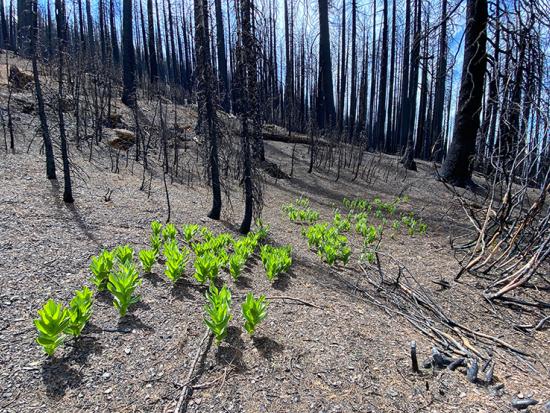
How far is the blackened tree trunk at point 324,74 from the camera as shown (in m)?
18.7

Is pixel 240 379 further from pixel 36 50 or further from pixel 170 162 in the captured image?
pixel 170 162

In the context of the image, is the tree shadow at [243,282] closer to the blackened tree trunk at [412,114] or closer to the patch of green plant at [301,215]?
the patch of green plant at [301,215]

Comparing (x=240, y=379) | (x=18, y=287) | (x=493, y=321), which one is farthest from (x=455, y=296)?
(x=18, y=287)

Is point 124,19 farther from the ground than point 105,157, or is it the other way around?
point 124,19

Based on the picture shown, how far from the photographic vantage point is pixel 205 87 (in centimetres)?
600

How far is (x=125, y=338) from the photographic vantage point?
2.81 metres

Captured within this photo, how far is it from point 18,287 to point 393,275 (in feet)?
15.6

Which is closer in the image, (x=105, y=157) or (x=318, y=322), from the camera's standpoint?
(x=318, y=322)

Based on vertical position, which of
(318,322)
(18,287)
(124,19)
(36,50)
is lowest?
(318,322)

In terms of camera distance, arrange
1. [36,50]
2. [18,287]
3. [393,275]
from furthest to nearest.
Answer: [36,50]
[393,275]
[18,287]

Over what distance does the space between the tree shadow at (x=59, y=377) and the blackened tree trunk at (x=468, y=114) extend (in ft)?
30.8

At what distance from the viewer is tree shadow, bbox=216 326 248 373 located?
2596mm

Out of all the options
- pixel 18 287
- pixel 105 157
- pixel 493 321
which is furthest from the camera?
pixel 105 157

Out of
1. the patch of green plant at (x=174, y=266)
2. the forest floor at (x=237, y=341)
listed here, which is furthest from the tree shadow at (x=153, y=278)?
the patch of green plant at (x=174, y=266)
